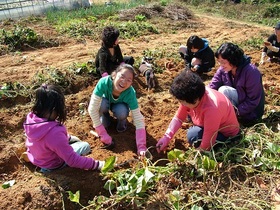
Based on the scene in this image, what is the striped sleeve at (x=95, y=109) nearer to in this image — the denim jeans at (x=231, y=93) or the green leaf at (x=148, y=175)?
the green leaf at (x=148, y=175)

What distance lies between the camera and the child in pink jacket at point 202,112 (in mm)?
2771

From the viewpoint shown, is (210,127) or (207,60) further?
(207,60)

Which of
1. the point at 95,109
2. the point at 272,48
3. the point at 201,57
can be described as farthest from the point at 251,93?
the point at 272,48

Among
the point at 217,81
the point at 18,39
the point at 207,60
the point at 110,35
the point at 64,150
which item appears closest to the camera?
the point at 64,150

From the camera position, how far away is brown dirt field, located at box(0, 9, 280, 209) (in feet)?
9.40

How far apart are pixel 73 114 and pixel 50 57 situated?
2376 millimetres

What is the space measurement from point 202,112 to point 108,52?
2.27m

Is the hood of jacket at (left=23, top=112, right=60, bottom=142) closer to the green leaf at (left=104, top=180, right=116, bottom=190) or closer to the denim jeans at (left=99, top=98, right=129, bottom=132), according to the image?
the green leaf at (left=104, top=180, right=116, bottom=190)

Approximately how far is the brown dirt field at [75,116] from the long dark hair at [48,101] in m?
0.66

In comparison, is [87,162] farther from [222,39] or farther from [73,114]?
[222,39]

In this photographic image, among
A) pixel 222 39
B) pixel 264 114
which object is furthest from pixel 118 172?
pixel 222 39

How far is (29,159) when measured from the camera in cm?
317

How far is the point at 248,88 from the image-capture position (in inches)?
140

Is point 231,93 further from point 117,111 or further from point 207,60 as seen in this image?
point 207,60
